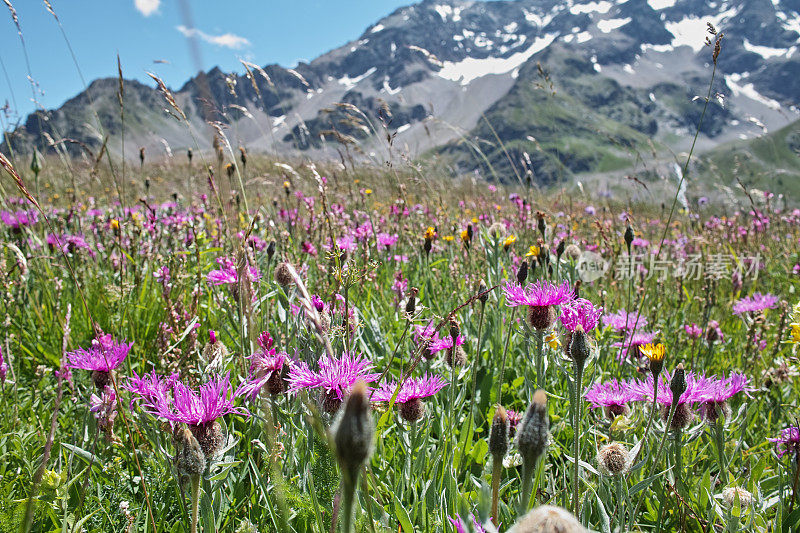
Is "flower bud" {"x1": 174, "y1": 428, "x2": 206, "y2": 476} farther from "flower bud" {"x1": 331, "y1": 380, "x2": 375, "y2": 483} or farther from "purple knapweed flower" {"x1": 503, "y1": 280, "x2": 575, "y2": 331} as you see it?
"purple knapweed flower" {"x1": 503, "y1": 280, "x2": 575, "y2": 331}

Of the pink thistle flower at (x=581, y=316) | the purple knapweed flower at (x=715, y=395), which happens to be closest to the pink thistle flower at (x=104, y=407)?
the pink thistle flower at (x=581, y=316)

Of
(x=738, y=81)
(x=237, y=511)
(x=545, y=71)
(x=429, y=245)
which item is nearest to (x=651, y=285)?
(x=545, y=71)

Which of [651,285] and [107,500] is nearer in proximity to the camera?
[107,500]

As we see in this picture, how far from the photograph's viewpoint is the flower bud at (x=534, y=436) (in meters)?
0.82

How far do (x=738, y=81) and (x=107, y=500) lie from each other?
22932 centimetres

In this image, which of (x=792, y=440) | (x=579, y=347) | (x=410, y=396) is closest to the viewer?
(x=579, y=347)

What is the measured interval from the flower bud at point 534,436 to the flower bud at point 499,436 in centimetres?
9

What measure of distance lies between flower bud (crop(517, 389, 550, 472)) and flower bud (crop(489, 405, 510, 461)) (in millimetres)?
92

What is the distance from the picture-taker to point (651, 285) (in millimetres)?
3863

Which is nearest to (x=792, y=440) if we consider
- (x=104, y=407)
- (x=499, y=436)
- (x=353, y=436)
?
(x=499, y=436)

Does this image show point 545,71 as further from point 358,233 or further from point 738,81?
point 738,81

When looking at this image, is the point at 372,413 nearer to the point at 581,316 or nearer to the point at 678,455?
the point at 581,316

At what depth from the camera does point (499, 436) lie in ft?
3.07

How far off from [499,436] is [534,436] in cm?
12
